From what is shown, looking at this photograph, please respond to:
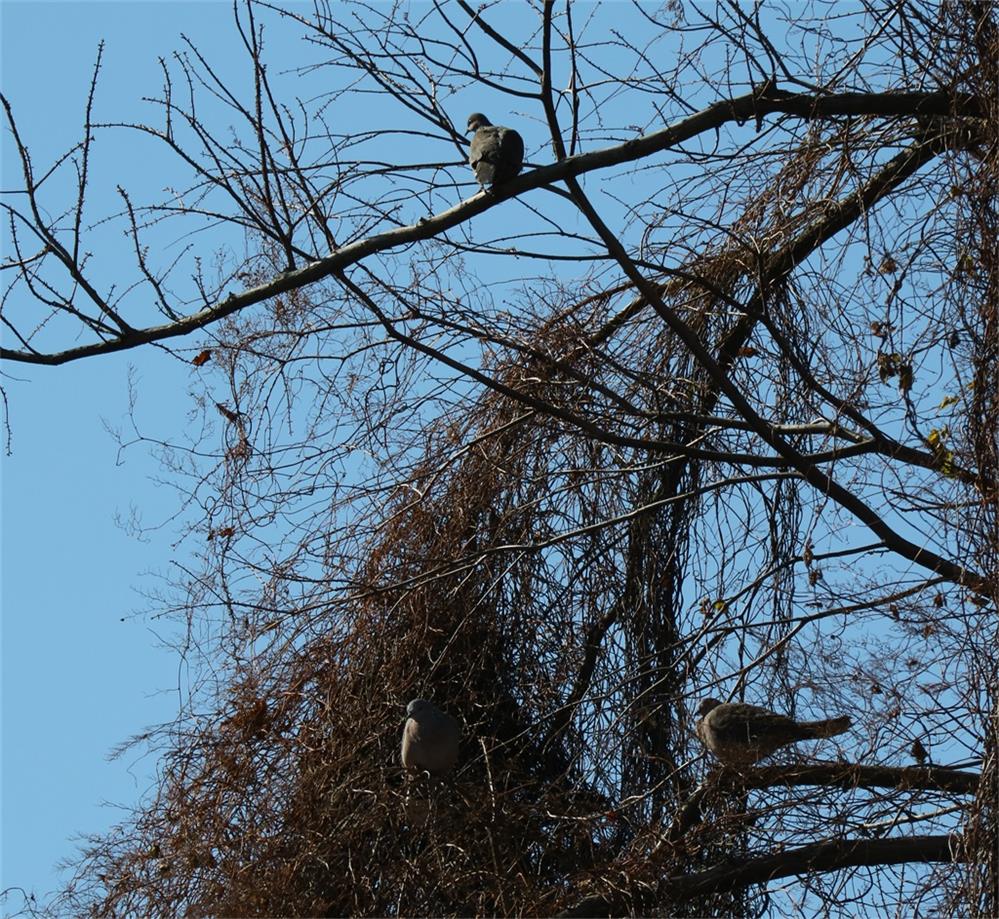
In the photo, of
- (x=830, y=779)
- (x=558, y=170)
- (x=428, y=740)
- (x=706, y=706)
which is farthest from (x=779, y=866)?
(x=558, y=170)

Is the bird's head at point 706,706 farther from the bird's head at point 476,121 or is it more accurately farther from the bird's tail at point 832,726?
the bird's head at point 476,121

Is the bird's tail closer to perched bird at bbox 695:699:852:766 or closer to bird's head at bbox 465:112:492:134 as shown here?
perched bird at bbox 695:699:852:766

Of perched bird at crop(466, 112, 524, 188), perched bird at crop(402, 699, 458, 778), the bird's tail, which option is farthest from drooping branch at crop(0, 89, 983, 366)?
the bird's tail

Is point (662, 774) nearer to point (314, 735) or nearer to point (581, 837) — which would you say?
point (581, 837)

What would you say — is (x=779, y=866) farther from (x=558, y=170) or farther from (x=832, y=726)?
(x=558, y=170)

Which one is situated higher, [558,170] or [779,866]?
[558,170]

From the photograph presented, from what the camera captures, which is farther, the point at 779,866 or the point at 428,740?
the point at 428,740

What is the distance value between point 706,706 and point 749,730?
0.74ft

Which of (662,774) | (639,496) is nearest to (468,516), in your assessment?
(639,496)

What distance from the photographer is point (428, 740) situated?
5148 mm

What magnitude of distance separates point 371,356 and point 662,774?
5.79 feet

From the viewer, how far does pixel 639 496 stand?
5.95 m

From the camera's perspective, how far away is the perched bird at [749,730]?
497 cm

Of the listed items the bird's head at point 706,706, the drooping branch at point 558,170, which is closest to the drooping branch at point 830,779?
the bird's head at point 706,706
